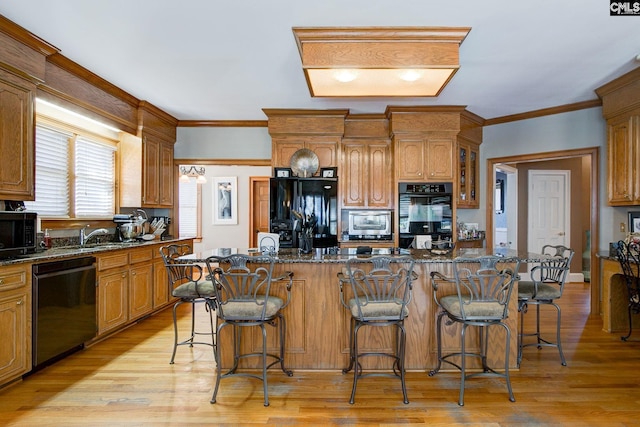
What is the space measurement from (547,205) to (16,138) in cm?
747

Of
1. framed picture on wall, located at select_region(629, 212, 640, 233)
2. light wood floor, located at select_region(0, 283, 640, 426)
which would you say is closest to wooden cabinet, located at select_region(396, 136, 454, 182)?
framed picture on wall, located at select_region(629, 212, 640, 233)

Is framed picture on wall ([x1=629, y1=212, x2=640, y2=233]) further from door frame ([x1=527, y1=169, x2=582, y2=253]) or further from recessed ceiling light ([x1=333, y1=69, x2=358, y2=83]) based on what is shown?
recessed ceiling light ([x1=333, y1=69, x2=358, y2=83])

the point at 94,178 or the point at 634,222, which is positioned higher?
the point at 94,178

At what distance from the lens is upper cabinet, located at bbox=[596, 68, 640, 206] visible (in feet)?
12.2

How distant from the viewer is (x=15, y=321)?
2.54 meters

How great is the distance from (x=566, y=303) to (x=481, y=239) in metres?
1.37

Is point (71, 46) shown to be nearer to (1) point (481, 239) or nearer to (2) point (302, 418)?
(2) point (302, 418)

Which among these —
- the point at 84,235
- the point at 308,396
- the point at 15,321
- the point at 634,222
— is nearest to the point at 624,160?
the point at 634,222

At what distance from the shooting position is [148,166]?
4.79 metres

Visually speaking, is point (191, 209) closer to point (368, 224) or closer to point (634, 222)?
point (368, 224)

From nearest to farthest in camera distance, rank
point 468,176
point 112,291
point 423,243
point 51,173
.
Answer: point 423,243 < point 112,291 < point 51,173 < point 468,176

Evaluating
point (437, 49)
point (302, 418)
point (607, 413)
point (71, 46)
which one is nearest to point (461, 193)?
point (437, 49)

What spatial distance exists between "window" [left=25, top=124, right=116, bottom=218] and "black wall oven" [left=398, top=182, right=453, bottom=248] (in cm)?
386

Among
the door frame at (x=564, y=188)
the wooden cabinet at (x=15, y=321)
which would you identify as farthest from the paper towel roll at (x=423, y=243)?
the door frame at (x=564, y=188)
